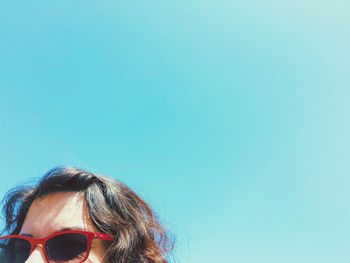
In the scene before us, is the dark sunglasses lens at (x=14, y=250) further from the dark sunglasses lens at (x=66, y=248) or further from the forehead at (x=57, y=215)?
the dark sunglasses lens at (x=66, y=248)

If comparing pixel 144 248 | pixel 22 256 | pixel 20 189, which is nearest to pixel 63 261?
pixel 22 256

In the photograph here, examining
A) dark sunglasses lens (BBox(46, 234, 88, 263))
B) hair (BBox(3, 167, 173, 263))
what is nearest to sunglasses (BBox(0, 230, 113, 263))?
dark sunglasses lens (BBox(46, 234, 88, 263))

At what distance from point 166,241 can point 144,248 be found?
0.36 meters

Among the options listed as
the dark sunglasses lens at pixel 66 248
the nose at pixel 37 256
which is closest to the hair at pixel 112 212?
the dark sunglasses lens at pixel 66 248

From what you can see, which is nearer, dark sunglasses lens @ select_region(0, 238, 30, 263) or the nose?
the nose

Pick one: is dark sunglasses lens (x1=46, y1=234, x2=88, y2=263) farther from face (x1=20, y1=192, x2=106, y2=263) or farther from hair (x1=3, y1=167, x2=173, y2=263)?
hair (x1=3, y1=167, x2=173, y2=263)

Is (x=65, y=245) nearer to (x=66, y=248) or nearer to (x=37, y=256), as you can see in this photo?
(x=66, y=248)

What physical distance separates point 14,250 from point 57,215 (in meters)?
0.39

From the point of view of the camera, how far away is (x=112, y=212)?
219cm

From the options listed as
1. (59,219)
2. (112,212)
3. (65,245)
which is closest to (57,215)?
(59,219)

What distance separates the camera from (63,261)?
73.3 inches

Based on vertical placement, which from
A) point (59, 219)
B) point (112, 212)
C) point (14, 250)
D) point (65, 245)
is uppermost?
point (112, 212)

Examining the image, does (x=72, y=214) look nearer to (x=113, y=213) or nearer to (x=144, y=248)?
(x=113, y=213)

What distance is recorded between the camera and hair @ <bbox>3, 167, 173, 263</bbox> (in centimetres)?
208
